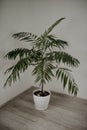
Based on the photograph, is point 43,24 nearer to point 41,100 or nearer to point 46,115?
point 41,100

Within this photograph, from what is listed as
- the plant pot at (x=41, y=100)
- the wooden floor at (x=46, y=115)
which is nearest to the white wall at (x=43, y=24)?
the wooden floor at (x=46, y=115)

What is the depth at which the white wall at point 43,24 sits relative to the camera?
7.36ft

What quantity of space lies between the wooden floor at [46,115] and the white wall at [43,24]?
0.19m


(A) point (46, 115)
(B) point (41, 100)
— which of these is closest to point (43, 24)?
(B) point (41, 100)

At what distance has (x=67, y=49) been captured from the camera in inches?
101

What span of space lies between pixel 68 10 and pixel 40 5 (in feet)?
1.59

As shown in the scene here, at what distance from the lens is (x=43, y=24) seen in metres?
2.61

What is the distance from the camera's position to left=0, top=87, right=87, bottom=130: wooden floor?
79.3 inches

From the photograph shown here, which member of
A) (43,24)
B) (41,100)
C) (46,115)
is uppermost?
(43,24)

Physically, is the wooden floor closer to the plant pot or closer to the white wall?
the plant pot

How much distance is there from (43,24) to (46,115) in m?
1.48

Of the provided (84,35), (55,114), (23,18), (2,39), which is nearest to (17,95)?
(55,114)

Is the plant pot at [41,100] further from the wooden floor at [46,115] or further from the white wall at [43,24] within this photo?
the white wall at [43,24]

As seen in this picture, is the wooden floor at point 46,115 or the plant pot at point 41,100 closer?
the wooden floor at point 46,115
